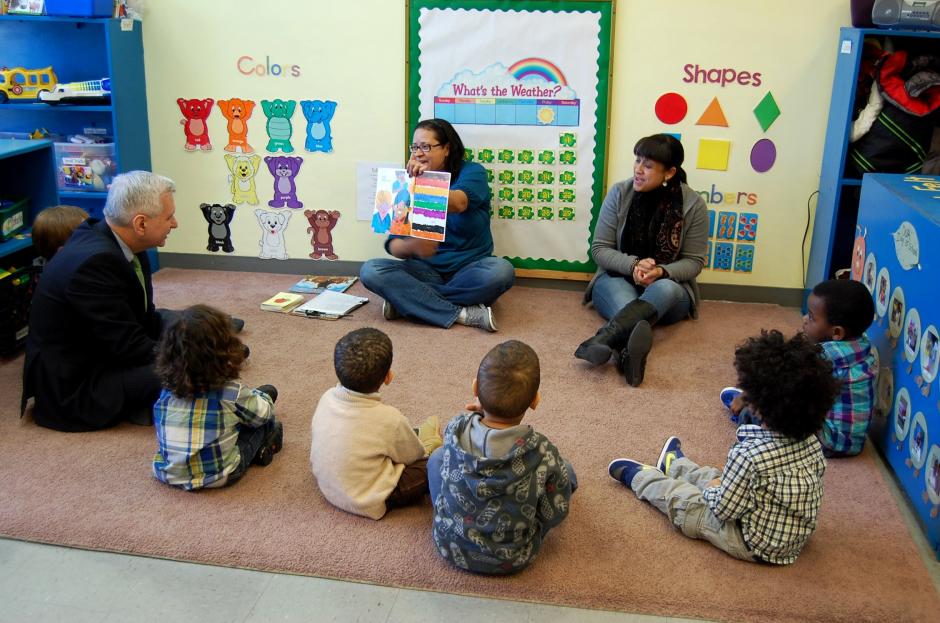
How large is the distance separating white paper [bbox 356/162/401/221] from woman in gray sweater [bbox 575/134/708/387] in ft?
3.99

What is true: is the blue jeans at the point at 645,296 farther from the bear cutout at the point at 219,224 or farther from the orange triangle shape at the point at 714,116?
the bear cutout at the point at 219,224

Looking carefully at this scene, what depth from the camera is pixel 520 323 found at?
4.28m

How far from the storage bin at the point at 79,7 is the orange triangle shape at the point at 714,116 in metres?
3.01

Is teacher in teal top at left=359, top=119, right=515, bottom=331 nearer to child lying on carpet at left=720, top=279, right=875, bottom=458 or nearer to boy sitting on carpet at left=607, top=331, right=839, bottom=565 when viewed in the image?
child lying on carpet at left=720, top=279, right=875, bottom=458

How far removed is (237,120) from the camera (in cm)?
478

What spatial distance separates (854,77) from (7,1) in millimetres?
4175

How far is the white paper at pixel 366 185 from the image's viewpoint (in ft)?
15.5

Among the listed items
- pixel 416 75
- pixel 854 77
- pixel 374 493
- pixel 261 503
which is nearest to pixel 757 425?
pixel 374 493

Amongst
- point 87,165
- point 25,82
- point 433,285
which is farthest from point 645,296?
point 25,82

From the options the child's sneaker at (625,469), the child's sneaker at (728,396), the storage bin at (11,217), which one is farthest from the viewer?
the storage bin at (11,217)

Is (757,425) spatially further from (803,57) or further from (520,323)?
(803,57)

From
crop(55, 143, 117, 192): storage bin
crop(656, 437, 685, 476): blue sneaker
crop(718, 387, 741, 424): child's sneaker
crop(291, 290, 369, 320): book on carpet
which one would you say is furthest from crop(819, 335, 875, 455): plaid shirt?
crop(55, 143, 117, 192): storage bin

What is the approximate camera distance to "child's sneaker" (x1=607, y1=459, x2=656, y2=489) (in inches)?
111

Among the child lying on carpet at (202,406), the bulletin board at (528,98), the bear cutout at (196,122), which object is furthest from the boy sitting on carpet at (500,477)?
the bear cutout at (196,122)
